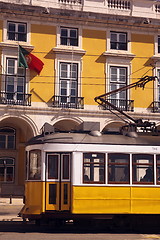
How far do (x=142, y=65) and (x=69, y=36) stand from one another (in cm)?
511

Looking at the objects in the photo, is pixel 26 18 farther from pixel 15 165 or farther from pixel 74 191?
pixel 74 191

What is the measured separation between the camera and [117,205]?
14625mm

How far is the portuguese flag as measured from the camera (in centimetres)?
2728

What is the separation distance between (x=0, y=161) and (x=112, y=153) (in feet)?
56.5

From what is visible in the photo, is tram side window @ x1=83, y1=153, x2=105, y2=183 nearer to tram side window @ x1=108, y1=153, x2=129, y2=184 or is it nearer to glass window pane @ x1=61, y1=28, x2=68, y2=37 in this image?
tram side window @ x1=108, y1=153, x2=129, y2=184

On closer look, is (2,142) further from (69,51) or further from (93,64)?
(93,64)

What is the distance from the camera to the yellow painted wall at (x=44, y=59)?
93.2 feet

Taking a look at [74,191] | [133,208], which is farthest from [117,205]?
[74,191]

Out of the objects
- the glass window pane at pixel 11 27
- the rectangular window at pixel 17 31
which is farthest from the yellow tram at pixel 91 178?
the glass window pane at pixel 11 27

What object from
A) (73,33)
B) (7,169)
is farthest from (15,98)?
(73,33)

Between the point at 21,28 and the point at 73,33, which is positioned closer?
the point at 21,28

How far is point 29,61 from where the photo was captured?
2795cm

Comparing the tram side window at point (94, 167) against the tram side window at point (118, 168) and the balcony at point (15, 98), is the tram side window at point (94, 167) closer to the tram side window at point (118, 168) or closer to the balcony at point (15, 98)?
Result: the tram side window at point (118, 168)

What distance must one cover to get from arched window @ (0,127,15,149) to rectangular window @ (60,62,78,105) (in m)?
4.83
